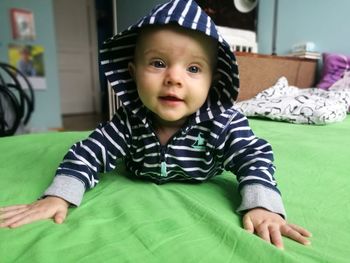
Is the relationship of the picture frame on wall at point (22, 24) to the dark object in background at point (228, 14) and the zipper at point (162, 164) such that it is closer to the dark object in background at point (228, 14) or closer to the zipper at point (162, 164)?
the dark object in background at point (228, 14)

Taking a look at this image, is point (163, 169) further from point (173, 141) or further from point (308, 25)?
point (308, 25)

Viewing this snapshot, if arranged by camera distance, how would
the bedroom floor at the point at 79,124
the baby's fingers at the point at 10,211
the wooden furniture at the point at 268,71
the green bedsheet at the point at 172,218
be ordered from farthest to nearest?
the bedroom floor at the point at 79,124 → the wooden furniture at the point at 268,71 → the baby's fingers at the point at 10,211 → the green bedsheet at the point at 172,218

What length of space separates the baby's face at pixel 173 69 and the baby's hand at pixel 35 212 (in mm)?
227

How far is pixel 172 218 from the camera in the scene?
0.44 m

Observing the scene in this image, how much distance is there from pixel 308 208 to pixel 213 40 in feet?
1.10

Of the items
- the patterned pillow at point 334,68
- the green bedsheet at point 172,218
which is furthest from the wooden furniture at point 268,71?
the green bedsheet at point 172,218

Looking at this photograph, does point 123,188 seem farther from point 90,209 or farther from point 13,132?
point 13,132

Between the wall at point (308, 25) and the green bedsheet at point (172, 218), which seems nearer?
the green bedsheet at point (172, 218)

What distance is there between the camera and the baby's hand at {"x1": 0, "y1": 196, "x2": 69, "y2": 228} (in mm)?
442

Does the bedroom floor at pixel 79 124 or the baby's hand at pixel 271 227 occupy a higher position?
the baby's hand at pixel 271 227

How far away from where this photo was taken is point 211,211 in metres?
0.45

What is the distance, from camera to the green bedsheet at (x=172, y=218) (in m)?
0.35

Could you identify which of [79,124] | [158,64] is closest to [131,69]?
[158,64]

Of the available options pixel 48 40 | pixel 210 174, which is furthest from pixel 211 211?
pixel 48 40
